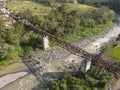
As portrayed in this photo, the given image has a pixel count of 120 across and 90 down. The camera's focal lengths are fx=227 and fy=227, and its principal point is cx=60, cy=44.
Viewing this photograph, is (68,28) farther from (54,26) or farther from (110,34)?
(110,34)

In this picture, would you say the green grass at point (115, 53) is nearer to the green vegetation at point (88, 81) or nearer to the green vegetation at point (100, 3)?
the green vegetation at point (88, 81)

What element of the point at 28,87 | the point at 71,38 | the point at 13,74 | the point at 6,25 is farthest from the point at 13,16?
the point at 28,87

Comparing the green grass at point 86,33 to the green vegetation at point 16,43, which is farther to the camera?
the green grass at point 86,33

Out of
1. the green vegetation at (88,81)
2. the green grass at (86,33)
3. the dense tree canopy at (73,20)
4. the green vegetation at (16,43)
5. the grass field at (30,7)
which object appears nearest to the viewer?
the green vegetation at (88,81)

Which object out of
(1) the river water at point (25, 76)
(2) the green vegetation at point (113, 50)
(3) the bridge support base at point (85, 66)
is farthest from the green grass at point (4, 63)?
(2) the green vegetation at point (113, 50)

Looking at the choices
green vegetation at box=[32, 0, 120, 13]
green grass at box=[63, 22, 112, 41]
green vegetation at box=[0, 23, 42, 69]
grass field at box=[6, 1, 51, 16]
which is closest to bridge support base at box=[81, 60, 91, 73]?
green vegetation at box=[0, 23, 42, 69]

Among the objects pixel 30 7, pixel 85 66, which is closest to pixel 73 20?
pixel 30 7
